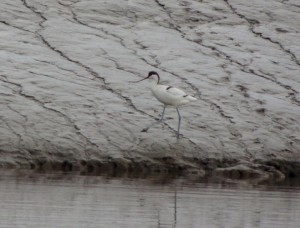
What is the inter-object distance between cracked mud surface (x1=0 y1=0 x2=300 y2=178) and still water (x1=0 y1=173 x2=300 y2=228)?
1.29 meters

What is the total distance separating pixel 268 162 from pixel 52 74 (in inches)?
159

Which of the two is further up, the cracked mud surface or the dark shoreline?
the cracked mud surface

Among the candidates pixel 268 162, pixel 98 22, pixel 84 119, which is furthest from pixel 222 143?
pixel 98 22

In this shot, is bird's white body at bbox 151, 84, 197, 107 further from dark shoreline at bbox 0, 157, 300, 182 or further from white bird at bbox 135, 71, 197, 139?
dark shoreline at bbox 0, 157, 300, 182

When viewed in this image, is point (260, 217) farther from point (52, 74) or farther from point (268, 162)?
point (52, 74)

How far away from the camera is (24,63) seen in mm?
21703

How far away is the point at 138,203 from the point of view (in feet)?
51.3

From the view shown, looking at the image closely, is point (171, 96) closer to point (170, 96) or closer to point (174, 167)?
point (170, 96)

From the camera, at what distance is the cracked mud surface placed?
64.1 feet

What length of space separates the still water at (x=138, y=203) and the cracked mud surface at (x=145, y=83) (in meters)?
1.29

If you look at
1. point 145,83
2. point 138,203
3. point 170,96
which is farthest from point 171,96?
point 138,203

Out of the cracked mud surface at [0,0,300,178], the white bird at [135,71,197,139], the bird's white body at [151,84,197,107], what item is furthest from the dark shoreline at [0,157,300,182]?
the bird's white body at [151,84,197,107]

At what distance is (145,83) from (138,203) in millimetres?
6395

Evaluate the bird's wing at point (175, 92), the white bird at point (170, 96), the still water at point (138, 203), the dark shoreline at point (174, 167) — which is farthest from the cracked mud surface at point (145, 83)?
the still water at point (138, 203)
